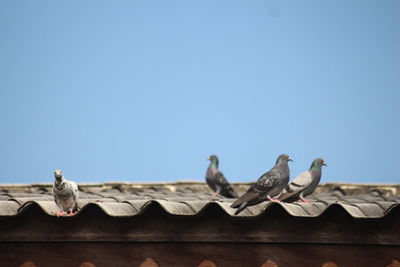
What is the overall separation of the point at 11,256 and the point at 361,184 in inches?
244

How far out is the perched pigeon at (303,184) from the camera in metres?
7.28

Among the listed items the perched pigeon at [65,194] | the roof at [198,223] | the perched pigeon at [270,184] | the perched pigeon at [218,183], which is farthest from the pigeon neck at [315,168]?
the perched pigeon at [65,194]

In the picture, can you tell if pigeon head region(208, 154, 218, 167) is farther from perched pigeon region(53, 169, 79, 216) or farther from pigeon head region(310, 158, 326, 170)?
perched pigeon region(53, 169, 79, 216)

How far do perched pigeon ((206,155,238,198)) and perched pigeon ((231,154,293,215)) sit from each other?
2427mm

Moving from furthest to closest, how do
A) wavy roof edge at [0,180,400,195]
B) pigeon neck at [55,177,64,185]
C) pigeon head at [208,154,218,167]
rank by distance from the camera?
1. pigeon head at [208,154,218,167]
2. wavy roof edge at [0,180,400,195]
3. pigeon neck at [55,177,64,185]

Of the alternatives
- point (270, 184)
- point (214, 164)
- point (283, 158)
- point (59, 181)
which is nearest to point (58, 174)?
point (59, 181)

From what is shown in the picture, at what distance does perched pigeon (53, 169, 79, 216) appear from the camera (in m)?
5.63

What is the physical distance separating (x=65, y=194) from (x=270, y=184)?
207 cm

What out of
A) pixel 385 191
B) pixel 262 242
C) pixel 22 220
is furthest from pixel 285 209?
pixel 385 191

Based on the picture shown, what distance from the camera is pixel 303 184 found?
740 centimetres

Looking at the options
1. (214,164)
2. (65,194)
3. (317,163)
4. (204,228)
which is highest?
(214,164)

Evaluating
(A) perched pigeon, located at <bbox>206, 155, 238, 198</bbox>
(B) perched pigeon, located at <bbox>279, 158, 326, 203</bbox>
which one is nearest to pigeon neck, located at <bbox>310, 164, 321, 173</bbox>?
(B) perched pigeon, located at <bbox>279, 158, 326, 203</bbox>

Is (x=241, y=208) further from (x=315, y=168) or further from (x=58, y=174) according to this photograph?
(x=315, y=168)

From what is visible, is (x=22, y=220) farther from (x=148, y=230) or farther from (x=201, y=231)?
(x=201, y=231)
